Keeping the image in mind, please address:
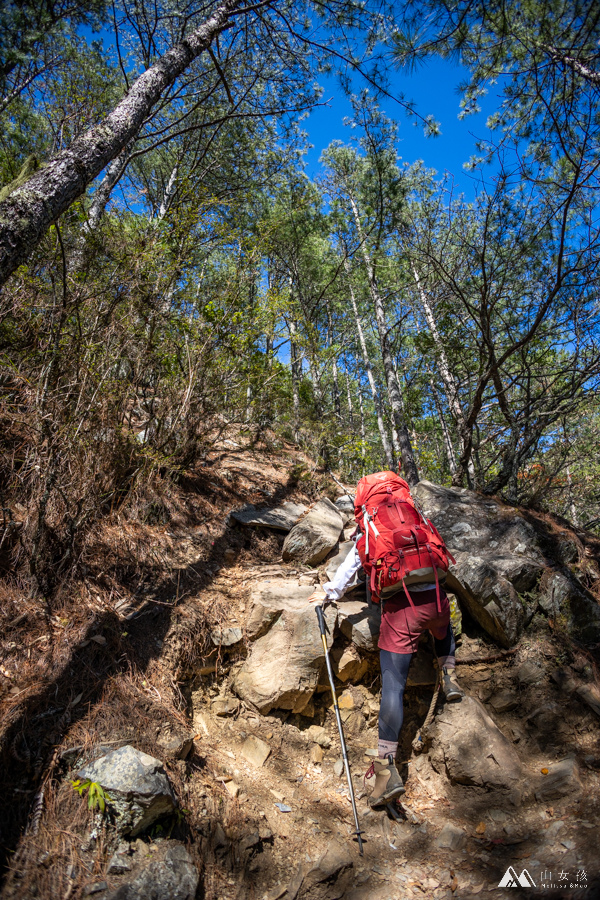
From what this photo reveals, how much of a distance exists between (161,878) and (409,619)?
6.79ft

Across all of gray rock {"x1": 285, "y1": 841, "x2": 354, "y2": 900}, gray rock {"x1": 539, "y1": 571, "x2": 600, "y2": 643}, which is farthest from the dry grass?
gray rock {"x1": 539, "y1": 571, "x2": 600, "y2": 643}

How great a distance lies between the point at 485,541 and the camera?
4445mm

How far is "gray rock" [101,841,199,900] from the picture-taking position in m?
1.87

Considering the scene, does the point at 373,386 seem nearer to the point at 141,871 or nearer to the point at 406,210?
the point at 406,210

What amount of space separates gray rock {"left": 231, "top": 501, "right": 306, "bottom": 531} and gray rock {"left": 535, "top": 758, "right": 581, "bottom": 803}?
10.3 feet

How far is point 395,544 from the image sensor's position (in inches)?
127

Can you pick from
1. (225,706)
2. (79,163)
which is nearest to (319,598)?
(225,706)

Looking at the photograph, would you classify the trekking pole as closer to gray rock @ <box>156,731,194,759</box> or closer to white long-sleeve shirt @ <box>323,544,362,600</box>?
white long-sleeve shirt @ <box>323,544,362,600</box>

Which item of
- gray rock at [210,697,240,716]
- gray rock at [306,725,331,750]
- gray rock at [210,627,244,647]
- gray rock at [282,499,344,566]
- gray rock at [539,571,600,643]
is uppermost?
gray rock at [539,571,600,643]

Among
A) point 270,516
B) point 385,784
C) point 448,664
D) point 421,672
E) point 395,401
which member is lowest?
point 385,784

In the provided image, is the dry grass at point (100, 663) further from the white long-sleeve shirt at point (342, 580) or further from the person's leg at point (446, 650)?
the person's leg at point (446, 650)

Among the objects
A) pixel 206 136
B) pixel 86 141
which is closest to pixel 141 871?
pixel 86 141

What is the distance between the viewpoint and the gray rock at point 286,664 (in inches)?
126

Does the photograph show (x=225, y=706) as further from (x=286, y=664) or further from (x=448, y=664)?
(x=448, y=664)
